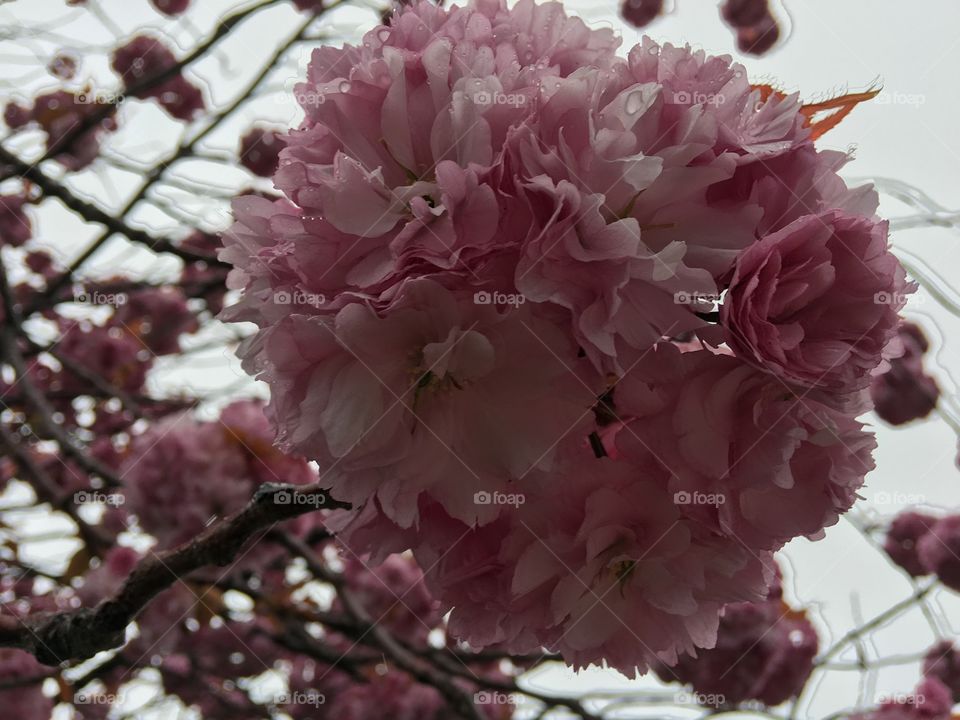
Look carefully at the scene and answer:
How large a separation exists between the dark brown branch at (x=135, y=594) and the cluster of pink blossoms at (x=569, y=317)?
0.21m

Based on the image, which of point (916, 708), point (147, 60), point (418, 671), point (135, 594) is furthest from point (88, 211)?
point (916, 708)

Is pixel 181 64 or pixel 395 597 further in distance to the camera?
pixel 395 597

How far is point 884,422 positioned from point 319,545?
2.05 meters

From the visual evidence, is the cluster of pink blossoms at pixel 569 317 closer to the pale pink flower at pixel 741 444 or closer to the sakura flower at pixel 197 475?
the pale pink flower at pixel 741 444

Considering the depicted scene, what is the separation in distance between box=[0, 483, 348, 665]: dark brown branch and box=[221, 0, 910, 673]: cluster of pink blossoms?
21 centimetres

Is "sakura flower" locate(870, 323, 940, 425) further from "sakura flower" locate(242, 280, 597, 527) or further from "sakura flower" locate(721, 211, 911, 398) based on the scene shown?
"sakura flower" locate(242, 280, 597, 527)

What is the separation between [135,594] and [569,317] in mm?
705

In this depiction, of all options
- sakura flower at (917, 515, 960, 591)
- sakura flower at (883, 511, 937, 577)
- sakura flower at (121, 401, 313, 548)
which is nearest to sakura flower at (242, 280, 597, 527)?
sakura flower at (121, 401, 313, 548)

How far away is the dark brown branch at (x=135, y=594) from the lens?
94 cm

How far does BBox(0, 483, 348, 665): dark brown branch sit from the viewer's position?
0.94 meters

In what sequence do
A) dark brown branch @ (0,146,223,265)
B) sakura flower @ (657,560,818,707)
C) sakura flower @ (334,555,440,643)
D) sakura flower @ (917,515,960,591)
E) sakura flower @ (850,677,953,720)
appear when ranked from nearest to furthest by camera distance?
dark brown branch @ (0,146,223,265) < sakura flower @ (850,677,953,720) < sakura flower @ (657,560,818,707) < sakura flower @ (917,515,960,591) < sakura flower @ (334,555,440,643)

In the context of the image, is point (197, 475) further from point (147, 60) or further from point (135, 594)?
point (147, 60)

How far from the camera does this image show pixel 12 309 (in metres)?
2.05

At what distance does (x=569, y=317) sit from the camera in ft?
2.20
